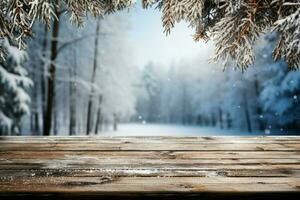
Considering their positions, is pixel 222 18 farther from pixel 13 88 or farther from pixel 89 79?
pixel 89 79

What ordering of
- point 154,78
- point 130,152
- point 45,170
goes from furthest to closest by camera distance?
point 154,78
point 130,152
point 45,170

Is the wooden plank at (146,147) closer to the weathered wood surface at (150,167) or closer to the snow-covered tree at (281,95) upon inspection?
the weathered wood surface at (150,167)

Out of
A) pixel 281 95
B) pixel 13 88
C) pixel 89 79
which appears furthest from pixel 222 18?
pixel 89 79

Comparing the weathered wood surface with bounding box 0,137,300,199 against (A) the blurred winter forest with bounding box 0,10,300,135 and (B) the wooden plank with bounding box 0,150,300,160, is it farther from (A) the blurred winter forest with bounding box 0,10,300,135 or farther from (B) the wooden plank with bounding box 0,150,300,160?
(A) the blurred winter forest with bounding box 0,10,300,135

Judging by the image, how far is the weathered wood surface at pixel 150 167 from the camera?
7.91 ft

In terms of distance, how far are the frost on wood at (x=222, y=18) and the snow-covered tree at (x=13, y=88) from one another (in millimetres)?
11294

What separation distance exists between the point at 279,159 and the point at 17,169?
92.3 inches

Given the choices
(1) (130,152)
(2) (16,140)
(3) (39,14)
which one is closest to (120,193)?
(1) (130,152)

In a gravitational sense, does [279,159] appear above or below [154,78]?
below

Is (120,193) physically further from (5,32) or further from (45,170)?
(5,32)

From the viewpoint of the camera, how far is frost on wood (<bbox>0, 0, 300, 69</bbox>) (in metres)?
3.20

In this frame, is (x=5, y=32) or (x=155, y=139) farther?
(x=155, y=139)

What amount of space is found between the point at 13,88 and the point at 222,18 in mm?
14554

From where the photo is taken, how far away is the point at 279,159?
3443 millimetres
